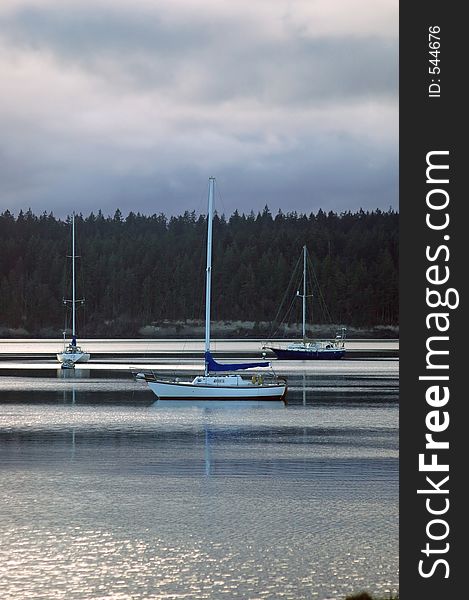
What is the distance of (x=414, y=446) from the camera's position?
49.2 ft

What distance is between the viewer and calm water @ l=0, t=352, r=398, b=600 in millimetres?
21656

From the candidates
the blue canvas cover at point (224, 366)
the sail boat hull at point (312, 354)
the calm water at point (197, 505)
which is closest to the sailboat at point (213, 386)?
the blue canvas cover at point (224, 366)

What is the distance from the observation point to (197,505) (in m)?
29.2

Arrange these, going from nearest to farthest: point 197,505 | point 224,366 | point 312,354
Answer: point 197,505
point 224,366
point 312,354

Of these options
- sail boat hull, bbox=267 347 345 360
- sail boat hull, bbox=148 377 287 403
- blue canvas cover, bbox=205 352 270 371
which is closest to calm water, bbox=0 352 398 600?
sail boat hull, bbox=148 377 287 403

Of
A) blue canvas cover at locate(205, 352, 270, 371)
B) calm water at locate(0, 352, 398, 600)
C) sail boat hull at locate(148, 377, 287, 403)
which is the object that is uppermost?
blue canvas cover at locate(205, 352, 270, 371)

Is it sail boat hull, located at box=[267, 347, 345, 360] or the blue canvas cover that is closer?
the blue canvas cover

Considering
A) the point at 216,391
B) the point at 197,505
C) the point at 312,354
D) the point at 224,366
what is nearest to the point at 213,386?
the point at 216,391

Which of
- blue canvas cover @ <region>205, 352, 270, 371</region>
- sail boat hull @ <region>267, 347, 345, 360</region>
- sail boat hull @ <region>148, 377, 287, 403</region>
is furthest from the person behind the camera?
sail boat hull @ <region>267, 347, 345, 360</region>

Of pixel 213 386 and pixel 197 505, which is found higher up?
pixel 213 386

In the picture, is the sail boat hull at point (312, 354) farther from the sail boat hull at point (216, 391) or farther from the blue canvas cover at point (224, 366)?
the blue canvas cover at point (224, 366)

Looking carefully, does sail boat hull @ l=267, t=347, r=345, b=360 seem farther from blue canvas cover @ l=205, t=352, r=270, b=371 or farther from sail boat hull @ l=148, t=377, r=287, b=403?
blue canvas cover @ l=205, t=352, r=270, b=371

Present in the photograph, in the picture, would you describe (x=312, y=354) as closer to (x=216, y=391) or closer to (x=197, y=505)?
(x=216, y=391)

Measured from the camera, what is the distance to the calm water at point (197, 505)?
21.7 metres
